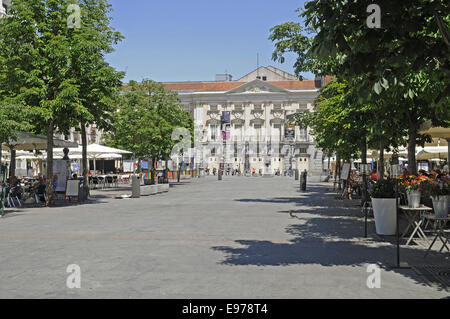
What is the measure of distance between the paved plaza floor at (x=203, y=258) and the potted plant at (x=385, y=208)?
2.08ft

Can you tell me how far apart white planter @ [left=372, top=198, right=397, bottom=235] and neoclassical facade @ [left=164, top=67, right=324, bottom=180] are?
269 feet

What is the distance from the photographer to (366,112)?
16.0 m

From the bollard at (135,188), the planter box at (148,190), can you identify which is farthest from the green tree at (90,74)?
the planter box at (148,190)

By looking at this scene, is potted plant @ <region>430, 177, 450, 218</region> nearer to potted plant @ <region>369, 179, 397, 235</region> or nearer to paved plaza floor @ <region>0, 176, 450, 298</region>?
paved plaza floor @ <region>0, 176, 450, 298</region>

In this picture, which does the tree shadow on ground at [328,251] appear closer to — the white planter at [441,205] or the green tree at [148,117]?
the white planter at [441,205]

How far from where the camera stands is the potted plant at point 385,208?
11.4 meters

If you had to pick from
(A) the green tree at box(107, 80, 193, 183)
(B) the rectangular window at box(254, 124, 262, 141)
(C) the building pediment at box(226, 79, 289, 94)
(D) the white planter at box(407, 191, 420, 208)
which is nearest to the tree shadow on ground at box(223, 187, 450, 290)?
(D) the white planter at box(407, 191, 420, 208)

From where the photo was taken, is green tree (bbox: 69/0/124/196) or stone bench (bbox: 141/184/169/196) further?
stone bench (bbox: 141/184/169/196)

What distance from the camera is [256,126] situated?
324 ft

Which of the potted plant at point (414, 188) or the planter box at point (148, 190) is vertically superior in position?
the potted plant at point (414, 188)

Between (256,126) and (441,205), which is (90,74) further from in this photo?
(256,126)

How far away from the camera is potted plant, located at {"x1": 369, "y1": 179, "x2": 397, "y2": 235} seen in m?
11.4

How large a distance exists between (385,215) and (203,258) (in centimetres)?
490
